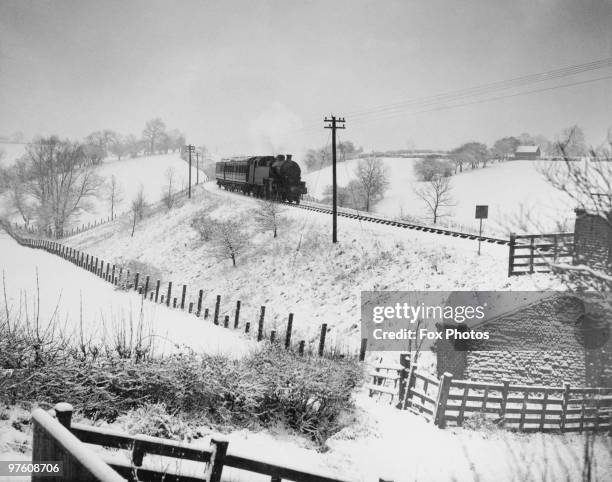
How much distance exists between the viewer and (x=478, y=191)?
50750 mm

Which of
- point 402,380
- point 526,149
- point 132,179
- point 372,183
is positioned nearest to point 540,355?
point 402,380

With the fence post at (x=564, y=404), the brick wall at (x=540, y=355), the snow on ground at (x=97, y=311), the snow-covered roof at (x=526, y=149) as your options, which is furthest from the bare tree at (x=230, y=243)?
the snow-covered roof at (x=526, y=149)

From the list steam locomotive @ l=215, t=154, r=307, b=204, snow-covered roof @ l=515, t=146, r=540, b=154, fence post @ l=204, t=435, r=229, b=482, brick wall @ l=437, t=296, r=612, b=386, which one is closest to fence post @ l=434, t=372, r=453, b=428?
brick wall @ l=437, t=296, r=612, b=386

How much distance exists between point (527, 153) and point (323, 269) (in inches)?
2323

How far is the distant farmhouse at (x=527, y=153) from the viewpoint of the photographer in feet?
217

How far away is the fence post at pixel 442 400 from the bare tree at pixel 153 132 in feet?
329

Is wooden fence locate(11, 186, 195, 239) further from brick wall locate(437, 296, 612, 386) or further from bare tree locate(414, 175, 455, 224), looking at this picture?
brick wall locate(437, 296, 612, 386)

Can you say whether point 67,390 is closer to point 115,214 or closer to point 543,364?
point 543,364

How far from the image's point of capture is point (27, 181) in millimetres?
32656

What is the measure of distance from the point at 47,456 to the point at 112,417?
12.2 feet

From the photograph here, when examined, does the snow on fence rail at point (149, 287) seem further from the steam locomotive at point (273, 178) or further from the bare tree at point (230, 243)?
the steam locomotive at point (273, 178)

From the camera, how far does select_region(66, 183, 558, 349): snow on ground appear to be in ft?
55.0

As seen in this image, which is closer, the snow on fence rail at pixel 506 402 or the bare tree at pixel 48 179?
the snow on fence rail at pixel 506 402

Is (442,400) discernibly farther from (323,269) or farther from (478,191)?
(478,191)
